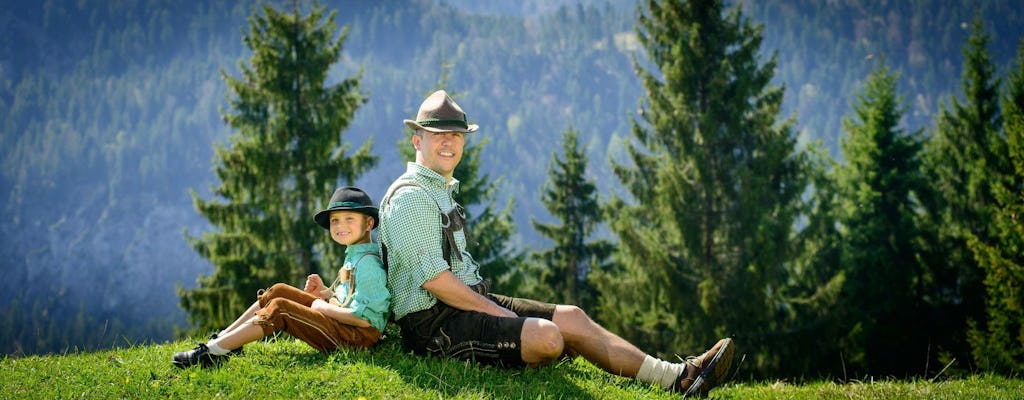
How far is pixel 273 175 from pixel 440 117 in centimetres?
1402

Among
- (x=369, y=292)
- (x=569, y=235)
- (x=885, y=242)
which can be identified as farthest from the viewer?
(x=569, y=235)

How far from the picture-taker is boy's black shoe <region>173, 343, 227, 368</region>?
5.32 meters

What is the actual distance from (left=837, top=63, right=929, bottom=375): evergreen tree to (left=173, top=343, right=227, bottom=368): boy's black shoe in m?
22.9

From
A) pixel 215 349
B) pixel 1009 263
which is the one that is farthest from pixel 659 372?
pixel 1009 263

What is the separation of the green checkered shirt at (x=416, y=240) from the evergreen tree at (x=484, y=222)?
1497 centimetres

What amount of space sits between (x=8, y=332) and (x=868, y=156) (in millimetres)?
158516

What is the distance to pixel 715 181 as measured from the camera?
18984 millimetres

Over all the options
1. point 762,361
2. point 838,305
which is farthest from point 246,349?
point 838,305

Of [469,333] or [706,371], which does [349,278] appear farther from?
[706,371]

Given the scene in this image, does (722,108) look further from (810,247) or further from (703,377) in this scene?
(703,377)

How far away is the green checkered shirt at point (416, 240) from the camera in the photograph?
530 centimetres

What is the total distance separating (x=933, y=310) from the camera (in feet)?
81.7

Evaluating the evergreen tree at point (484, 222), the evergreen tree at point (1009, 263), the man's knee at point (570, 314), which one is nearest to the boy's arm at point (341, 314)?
the man's knee at point (570, 314)

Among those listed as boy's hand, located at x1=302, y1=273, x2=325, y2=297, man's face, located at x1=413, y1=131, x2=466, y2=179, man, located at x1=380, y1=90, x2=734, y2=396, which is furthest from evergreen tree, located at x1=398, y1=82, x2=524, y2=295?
man, located at x1=380, y1=90, x2=734, y2=396
